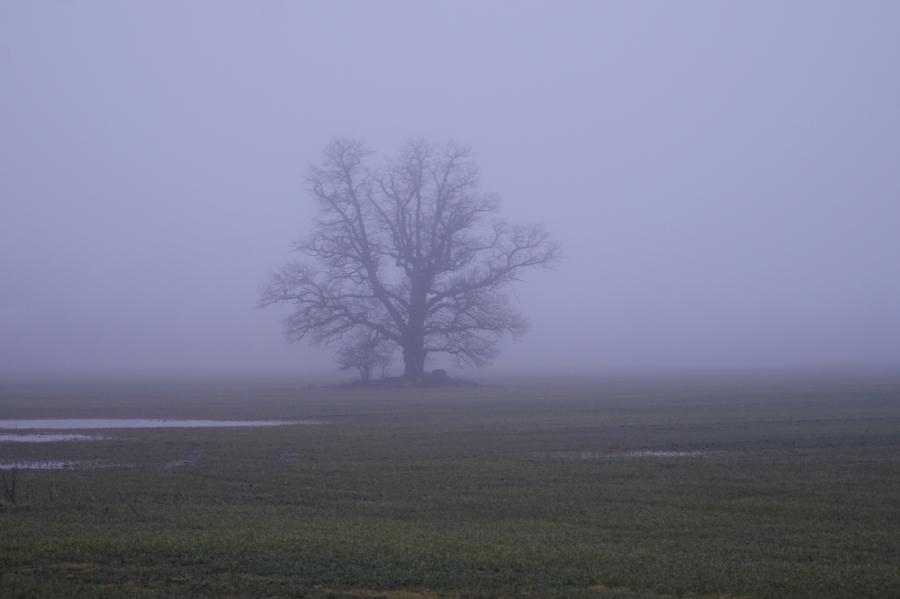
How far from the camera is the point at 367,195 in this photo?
6431 cm

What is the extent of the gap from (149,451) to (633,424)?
46.8ft

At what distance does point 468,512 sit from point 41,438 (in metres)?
16.9

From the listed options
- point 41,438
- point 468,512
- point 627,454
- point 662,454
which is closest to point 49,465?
point 41,438

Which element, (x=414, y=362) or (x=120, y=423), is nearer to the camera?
(x=120, y=423)

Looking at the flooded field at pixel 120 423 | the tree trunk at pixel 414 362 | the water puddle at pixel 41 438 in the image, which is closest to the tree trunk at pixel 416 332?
the tree trunk at pixel 414 362

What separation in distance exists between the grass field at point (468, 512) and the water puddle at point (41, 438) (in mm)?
1130

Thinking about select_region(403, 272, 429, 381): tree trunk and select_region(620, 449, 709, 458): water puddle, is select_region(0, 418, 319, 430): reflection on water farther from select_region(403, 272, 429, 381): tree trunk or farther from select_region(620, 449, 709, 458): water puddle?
select_region(403, 272, 429, 381): tree trunk

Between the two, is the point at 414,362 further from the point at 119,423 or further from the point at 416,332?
the point at 119,423

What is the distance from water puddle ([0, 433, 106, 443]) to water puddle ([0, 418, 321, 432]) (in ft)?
9.09

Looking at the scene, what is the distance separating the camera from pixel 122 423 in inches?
1296

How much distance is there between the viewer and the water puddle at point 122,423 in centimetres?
3112

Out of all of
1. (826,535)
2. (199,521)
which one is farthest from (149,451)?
(826,535)

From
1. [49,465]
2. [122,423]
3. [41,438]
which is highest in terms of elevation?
[122,423]

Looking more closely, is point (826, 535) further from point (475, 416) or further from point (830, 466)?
point (475, 416)
